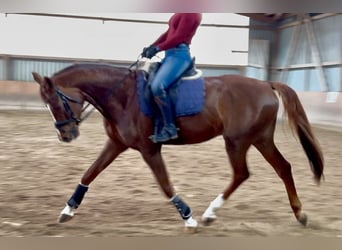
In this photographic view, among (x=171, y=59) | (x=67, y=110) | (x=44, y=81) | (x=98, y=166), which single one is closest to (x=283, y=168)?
(x=171, y=59)

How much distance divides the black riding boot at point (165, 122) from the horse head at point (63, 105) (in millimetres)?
329

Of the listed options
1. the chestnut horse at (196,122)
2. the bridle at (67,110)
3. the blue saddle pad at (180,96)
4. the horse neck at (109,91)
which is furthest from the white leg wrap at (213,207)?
the bridle at (67,110)

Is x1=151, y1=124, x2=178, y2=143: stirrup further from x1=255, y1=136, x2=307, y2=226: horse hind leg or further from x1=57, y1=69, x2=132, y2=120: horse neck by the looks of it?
x1=255, y1=136, x2=307, y2=226: horse hind leg

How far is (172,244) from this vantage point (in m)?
1.74

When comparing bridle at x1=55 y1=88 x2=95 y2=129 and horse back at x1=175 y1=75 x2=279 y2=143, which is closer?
bridle at x1=55 y1=88 x2=95 y2=129

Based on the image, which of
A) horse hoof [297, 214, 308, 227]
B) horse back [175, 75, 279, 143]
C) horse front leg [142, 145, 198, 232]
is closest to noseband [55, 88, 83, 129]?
horse front leg [142, 145, 198, 232]

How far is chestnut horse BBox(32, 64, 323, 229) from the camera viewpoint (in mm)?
1742

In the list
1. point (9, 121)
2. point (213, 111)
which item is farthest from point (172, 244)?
point (9, 121)

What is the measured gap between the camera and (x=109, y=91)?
179 cm

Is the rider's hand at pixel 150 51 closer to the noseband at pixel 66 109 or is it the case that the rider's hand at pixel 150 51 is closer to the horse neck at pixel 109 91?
the horse neck at pixel 109 91

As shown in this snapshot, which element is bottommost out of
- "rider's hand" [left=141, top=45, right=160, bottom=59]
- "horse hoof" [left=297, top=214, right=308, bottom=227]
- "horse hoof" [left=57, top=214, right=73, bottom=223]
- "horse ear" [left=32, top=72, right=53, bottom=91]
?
"horse hoof" [left=297, top=214, right=308, bottom=227]

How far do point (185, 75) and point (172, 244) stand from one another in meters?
0.72

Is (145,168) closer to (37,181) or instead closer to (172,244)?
(172,244)

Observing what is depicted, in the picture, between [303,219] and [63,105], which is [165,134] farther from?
[303,219]
